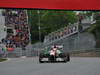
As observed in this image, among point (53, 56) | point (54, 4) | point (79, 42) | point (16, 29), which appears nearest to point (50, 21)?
point (16, 29)

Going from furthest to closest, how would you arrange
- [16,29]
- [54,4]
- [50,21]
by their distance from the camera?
1. [50,21]
2. [16,29]
3. [54,4]

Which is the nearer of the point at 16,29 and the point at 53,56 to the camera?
the point at 53,56

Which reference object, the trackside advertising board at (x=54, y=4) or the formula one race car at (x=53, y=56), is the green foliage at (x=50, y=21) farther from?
the trackside advertising board at (x=54, y=4)

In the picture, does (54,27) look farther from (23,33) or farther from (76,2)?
(76,2)

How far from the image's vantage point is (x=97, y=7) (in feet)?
33.4

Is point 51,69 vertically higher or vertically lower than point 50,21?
lower

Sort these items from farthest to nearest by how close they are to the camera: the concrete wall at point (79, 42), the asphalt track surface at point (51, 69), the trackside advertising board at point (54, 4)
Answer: the concrete wall at point (79, 42), the asphalt track surface at point (51, 69), the trackside advertising board at point (54, 4)

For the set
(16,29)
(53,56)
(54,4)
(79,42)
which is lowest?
(53,56)

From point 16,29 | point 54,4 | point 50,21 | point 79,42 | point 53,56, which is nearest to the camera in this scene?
point 54,4

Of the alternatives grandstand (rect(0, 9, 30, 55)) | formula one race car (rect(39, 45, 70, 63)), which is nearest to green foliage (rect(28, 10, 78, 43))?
grandstand (rect(0, 9, 30, 55))

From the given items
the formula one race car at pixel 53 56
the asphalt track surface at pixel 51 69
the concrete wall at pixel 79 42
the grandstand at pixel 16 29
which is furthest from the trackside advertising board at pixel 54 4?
the grandstand at pixel 16 29

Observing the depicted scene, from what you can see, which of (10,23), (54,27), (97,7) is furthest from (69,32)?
(97,7)

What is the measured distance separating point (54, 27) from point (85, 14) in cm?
901

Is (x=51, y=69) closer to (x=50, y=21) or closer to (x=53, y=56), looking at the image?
(x=53, y=56)
